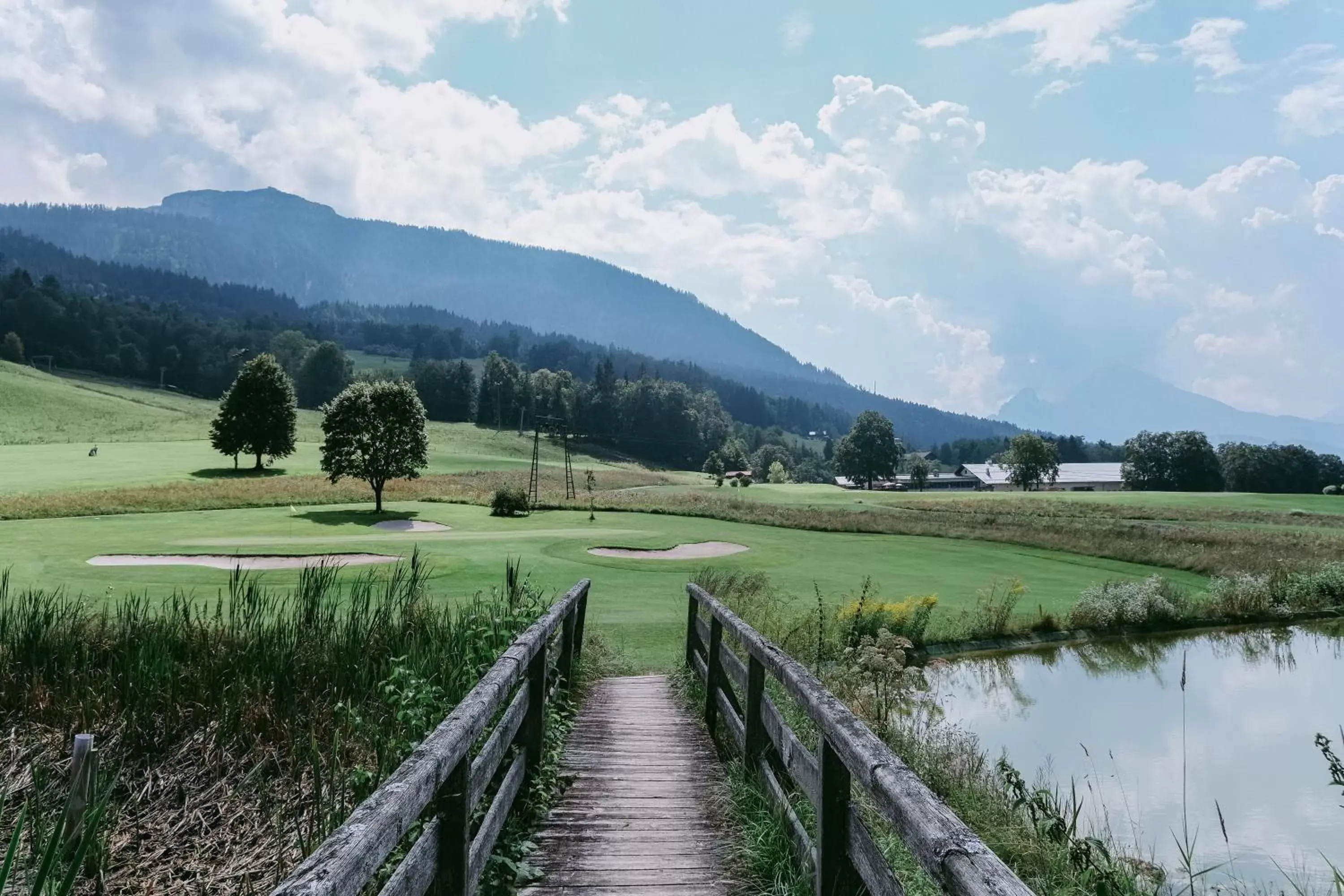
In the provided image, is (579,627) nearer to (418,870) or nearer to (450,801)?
(450,801)

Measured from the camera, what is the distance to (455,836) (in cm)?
325

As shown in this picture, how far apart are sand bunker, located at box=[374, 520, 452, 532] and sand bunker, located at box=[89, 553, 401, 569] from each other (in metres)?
7.76

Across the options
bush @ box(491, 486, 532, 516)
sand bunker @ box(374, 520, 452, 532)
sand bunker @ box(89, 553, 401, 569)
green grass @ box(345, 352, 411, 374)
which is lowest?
sand bunker @ box(374, 520, 452, 532)

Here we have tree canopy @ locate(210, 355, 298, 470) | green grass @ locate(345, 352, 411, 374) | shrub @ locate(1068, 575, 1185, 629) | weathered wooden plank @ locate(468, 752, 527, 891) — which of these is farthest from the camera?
green grass @ locate(345, 352, 411, 374)

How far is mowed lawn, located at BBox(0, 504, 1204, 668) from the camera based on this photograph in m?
15.7

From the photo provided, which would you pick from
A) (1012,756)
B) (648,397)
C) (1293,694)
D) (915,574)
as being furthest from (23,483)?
(648,397)

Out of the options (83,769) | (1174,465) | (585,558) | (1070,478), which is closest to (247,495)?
(585,558)

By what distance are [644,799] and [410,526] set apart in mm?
26105

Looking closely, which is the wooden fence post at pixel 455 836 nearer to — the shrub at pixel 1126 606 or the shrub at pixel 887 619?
the shrub at pixel 887 619

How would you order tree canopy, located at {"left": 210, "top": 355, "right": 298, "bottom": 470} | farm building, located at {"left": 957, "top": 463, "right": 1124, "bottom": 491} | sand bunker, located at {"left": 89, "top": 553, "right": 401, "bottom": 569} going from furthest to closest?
farm building, located at {"left": 957, "top": 463, "right": 1124, "bottom": 491} < tree canopy, located at {"left": 210, "top": 355, "right": 298, "bottom": 470} < sand bunker, located at {"left": 89, "top": 553, "right": 401, "bottom": 569}

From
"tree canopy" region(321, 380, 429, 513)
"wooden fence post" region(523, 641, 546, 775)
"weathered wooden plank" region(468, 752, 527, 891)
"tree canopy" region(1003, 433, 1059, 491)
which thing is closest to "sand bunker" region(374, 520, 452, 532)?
"tree canopy" region(321, 380, 429, 513)

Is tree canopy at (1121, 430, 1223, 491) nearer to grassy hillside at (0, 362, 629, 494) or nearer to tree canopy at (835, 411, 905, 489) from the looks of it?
tree canopy at (835, 411, 905, 489)

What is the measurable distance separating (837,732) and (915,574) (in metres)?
19.7

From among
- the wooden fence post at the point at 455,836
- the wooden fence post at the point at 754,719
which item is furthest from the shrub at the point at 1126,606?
the wooden fence post at the point at 455,836
